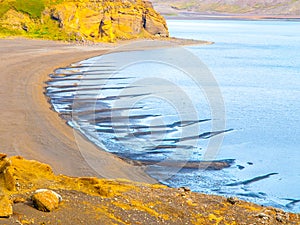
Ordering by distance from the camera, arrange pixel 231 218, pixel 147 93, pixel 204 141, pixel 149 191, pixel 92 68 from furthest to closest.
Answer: pixel 92 68
pixel 147 93
pixel 204 141
pixel 149 191
pixel 231 218

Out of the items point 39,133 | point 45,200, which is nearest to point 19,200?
point 45,200

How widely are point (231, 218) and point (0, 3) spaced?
56.9 metres

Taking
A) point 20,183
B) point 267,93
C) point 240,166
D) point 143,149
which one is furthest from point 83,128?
point 267,93

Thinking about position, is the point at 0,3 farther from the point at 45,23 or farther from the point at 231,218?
the point at 231,218

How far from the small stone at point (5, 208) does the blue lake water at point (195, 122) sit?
755cm

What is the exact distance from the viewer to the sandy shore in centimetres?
1584

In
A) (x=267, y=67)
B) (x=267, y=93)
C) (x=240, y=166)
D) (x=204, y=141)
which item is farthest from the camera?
(x=267, y=67)

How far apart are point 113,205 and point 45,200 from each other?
1321 mm

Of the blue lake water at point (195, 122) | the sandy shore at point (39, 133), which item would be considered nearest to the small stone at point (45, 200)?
the sandy shore at point (39, 133)

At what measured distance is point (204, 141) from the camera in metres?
20.0

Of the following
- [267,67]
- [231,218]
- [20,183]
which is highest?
[20,183]

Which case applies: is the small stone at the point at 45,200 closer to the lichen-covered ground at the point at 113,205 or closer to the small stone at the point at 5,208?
the lichen-covered ground at the point at 113,205

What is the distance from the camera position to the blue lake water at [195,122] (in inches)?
618

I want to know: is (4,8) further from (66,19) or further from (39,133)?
(39,133)
